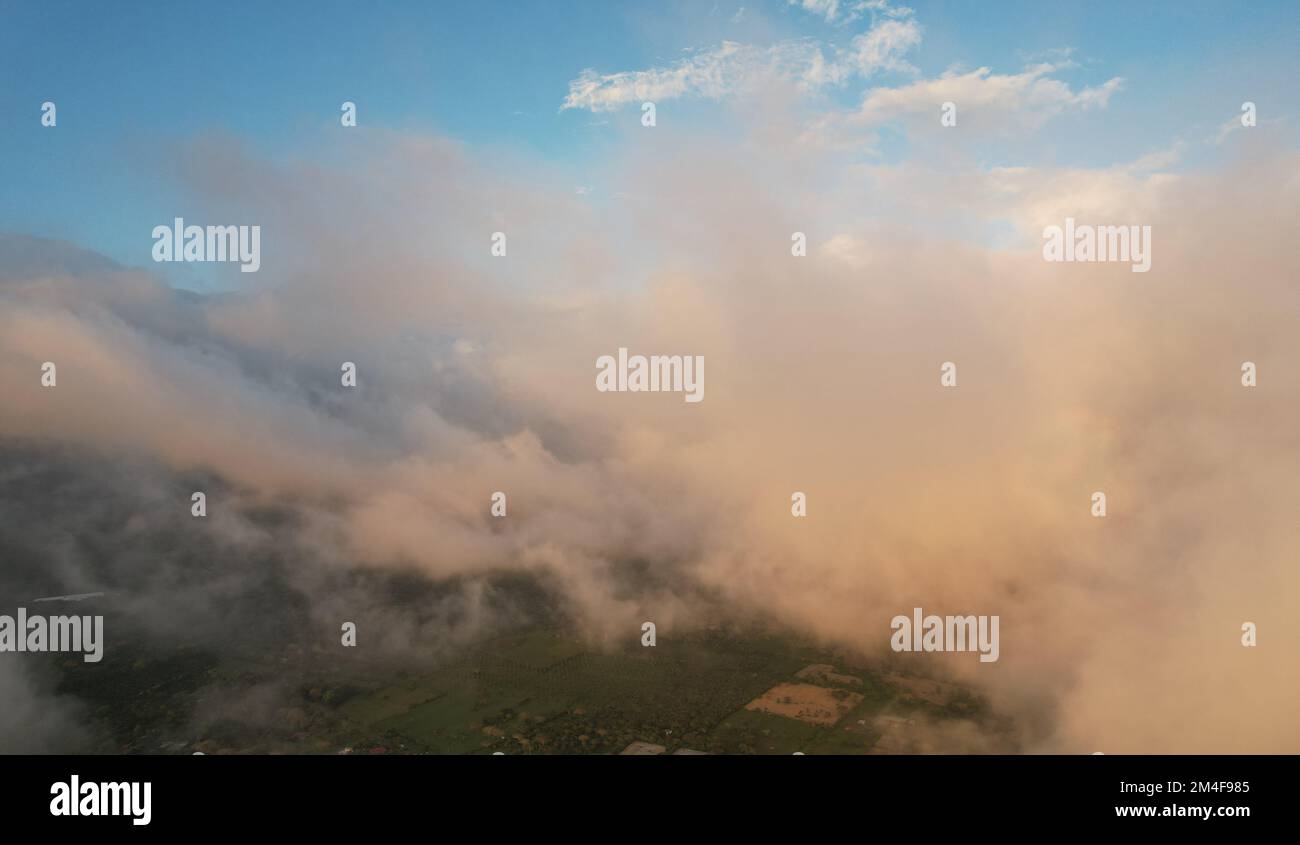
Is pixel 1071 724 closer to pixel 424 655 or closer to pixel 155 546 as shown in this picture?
pixel 424 655

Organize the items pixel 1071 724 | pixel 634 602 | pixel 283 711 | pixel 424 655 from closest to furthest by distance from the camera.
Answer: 1. pixel 1071 724
2. pixel 283 711
3. pixel 424 655
4. pixel 634 602

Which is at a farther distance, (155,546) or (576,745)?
(155,546)

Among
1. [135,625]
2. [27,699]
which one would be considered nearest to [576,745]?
[27,699]

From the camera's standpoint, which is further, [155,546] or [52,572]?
[155,546]

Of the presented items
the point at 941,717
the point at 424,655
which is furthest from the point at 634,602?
the point at 941,717

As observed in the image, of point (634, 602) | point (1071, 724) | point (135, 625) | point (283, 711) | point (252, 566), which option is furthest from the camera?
point (252, 566)
